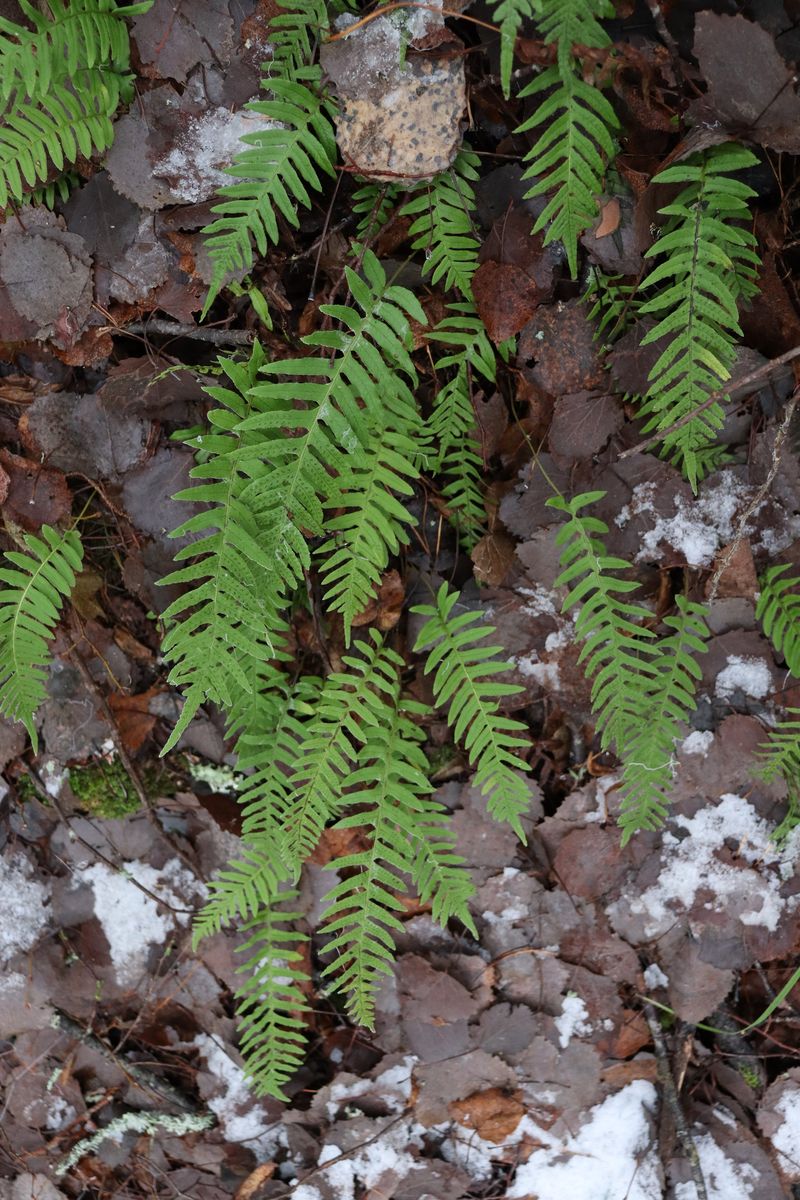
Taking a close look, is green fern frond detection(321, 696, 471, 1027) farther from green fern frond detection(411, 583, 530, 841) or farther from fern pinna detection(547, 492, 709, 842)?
fern pinna detection(547, 492, 709, 842)

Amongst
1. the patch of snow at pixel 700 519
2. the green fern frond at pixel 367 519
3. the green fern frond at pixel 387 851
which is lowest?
the green fern frond at pixel 387 851

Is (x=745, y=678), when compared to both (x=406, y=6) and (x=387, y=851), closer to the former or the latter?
(x=387, y=851)

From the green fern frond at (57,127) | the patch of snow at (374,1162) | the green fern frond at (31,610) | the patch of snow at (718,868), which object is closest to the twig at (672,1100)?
the patch of snow at (718,868)

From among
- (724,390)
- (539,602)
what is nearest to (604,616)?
(539,602)

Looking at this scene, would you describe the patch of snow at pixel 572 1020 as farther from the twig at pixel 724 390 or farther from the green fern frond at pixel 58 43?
the green fern frond at pixel 58 43

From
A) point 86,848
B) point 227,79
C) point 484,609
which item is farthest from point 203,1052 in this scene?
point 227,79

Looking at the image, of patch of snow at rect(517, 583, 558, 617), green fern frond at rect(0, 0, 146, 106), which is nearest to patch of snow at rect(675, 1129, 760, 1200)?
patch of snow at rect(517, 583, 558, 617)
